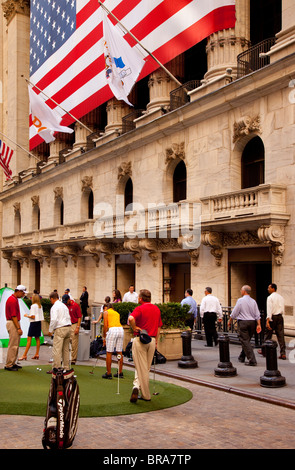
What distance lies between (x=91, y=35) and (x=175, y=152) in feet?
29.3

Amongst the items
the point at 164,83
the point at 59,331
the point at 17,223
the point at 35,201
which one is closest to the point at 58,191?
the point at 35,201

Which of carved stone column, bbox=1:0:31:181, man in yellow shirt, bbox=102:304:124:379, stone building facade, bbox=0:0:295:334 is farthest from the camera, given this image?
carved stone column, bbox=1:0:31:181

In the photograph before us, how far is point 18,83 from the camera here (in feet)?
143

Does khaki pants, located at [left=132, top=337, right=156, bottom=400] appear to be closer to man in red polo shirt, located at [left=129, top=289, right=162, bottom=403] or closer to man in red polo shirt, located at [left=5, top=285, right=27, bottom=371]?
man in red polo shirt, located at [left=129, top=289, right=162, bottom=403]

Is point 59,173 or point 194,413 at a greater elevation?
point 59,173

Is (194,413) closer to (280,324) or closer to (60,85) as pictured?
→ (280,324)

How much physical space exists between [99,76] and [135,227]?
8.25 m

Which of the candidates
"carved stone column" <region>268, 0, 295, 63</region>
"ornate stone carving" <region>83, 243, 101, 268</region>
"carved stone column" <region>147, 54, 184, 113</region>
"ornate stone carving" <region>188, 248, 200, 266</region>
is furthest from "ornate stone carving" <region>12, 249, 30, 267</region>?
"carved stone column" <region>268, 0, 295, 63</region>

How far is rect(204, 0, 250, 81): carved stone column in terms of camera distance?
20188 millimetres

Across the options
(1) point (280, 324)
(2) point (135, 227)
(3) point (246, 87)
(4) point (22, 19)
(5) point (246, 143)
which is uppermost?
(4) point (22, 19)

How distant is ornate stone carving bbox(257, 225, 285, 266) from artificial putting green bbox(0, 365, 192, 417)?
648 cm

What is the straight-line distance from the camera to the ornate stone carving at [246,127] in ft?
59.6
